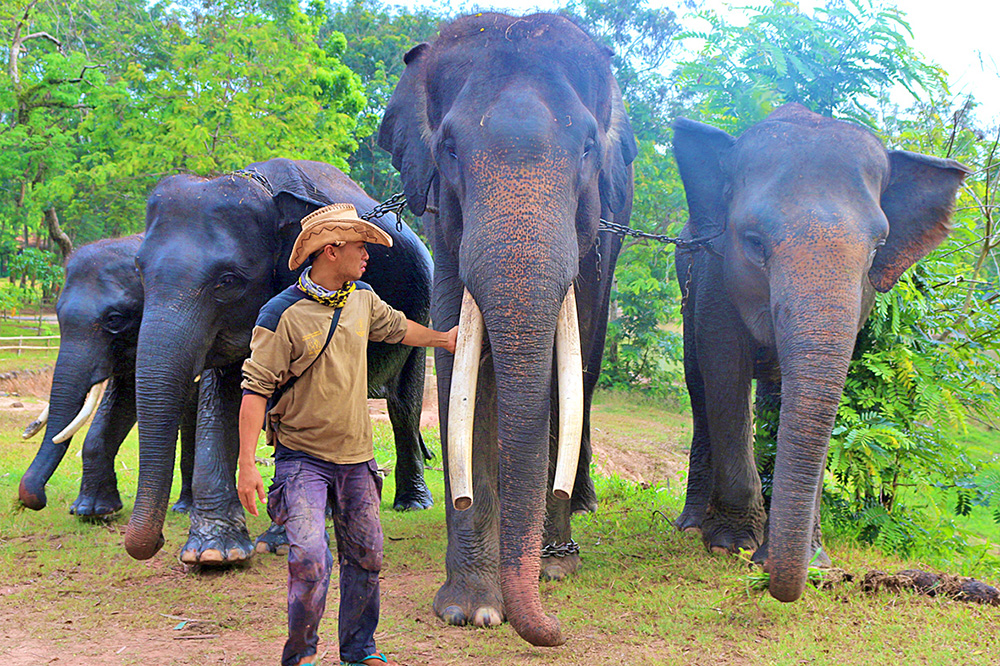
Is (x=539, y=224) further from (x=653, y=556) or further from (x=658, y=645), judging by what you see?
(x=653, y=556)

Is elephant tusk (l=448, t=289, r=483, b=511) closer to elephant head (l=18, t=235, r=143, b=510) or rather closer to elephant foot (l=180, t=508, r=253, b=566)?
elephant foot (l=180, t=508, r=253, b=566)

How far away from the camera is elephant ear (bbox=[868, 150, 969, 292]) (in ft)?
15.8

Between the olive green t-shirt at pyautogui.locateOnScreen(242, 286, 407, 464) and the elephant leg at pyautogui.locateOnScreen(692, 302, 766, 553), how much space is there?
2517mm

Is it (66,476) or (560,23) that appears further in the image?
(66,476)

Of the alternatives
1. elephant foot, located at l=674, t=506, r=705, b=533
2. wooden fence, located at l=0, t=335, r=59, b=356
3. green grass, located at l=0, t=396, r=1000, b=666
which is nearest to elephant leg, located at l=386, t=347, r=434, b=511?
green grass, located at l=0, t=396, r=1000, b=666

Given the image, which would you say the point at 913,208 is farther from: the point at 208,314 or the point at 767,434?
the point at 208,314

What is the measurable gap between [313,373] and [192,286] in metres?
1.92

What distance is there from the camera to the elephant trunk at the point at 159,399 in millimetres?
4625

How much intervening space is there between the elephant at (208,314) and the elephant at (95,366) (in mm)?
1049

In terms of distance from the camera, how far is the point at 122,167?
1499cm

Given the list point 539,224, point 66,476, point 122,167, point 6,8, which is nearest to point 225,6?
point 122,167

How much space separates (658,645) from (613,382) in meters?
18.8

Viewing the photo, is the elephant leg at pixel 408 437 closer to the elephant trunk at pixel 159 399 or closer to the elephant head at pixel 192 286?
the elephant head at pixel 192 286

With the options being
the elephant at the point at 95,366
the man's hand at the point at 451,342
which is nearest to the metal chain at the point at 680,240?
the man's hand at the point at 451,342
